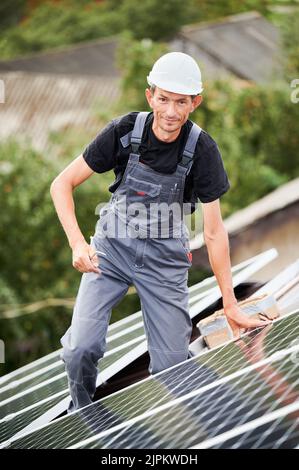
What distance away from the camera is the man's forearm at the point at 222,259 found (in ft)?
11.7

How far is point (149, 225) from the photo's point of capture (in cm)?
350

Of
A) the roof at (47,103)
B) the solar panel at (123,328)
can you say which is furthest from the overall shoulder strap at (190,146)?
the roof at (47,103)

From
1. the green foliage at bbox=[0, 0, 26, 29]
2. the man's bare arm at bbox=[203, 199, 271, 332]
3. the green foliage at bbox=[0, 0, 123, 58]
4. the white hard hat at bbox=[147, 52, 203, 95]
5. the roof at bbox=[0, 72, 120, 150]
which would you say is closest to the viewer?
the white hard hat at bbox=[147, 52, 203, 95]

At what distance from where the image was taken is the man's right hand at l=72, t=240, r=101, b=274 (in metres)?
3.32

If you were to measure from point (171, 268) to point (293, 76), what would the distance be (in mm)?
19324

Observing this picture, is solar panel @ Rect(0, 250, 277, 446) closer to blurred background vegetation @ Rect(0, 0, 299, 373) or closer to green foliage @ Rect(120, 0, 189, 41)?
blurred background vegetation @ Rect(0, 0, 299, 373)

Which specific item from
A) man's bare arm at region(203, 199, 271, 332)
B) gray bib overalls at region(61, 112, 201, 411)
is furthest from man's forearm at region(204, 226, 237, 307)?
gray bib overalls at region(61, 112, 201, 411)

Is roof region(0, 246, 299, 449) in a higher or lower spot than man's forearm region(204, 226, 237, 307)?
lower

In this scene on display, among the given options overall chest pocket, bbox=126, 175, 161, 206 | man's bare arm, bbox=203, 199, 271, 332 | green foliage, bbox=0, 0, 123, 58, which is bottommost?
man's bare arm, bbox=203, 199, 271, 332

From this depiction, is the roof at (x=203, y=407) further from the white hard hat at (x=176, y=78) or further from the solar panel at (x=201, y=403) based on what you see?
the white hard hat at (x=176, y=78)

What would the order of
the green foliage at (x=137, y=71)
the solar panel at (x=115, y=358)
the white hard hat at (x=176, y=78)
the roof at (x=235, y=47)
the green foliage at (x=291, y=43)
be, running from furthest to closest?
1. the roof at (x=235, y=47)
2. the green foliage at (x=291, y=43)
3. the green foliage at (x=137, y=71)
4. the solar panel at (x=115, y=358)
5. the white hard hat at (x=176, y=78)

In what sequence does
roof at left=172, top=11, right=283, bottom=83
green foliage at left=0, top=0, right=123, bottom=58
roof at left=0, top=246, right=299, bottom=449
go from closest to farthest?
roof at left=0, top=246, right=299, bottom=449 < roof at left=172, top=11, right=283, bottom=83 < green foliage at left=0, top=0, right=123, bottom=58

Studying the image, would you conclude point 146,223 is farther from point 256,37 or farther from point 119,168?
point 256,37

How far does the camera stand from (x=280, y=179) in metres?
17.3
